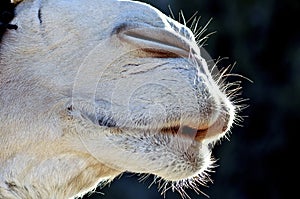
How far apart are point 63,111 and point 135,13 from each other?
0.27 m

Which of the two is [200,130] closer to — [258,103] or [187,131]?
[187,131]

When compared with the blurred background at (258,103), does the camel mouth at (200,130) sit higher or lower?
higher

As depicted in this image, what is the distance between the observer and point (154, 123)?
6.51 feet

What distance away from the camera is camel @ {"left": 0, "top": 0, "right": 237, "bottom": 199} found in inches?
78.5

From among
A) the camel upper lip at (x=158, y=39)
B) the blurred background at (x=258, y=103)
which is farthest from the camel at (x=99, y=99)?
the blurred background at (x=258, y=103)

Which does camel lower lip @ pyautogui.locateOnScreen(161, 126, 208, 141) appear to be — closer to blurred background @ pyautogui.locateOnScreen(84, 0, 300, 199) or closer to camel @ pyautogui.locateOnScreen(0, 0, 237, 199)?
camel @ pyautogui.locateOnScreen(0, 0, 237, 199)

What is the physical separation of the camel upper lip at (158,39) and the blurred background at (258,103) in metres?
4.69

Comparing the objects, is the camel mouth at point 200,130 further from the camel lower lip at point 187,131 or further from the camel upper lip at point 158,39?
the camel upper lip at point 158,39

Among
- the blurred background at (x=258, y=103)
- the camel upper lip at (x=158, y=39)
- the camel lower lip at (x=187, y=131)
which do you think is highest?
the camel upper lip at (x=158, y=39)

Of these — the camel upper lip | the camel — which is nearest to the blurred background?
the camel

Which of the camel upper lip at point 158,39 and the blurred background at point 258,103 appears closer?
the camel upper lip at point 158,39

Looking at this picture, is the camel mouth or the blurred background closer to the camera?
the camel mouth

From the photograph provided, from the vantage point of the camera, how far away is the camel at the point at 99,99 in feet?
6.54

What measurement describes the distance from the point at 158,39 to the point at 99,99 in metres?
0.18
